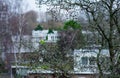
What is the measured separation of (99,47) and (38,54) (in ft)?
3.18

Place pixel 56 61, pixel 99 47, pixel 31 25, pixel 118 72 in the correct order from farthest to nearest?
pixel 31 25, pixel 99 47, pixel 56 61, pixel 118 72

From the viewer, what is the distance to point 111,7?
5.25m

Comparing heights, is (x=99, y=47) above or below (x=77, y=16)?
below

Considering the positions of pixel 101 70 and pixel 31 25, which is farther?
pixel 31 25

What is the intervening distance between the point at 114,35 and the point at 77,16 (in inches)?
24.3

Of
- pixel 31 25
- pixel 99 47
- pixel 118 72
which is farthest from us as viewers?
pixel 31 25

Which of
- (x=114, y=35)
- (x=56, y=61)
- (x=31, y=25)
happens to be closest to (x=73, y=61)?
(x=56, y=61)

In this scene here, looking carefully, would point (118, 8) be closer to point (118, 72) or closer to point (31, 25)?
point (118, 72)

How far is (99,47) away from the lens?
5770mm

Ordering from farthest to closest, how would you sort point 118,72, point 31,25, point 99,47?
point 31,25
point 99,47
point 118,72

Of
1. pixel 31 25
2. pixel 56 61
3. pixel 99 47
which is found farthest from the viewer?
pixel 31 25

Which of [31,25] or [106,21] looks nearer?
[106,21]

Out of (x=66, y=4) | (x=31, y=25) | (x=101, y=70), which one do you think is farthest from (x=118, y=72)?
(x=31, y=25)

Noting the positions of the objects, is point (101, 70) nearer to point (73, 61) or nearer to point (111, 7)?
point (73, 61)
